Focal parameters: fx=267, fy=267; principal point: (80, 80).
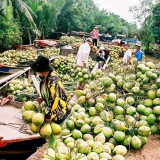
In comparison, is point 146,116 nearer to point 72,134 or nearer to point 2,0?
point 72,134

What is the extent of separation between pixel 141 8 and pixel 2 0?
30.1 m

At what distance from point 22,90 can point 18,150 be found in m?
3.03

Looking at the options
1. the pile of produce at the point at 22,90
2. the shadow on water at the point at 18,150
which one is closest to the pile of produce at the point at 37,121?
the shadow on water at the point at 18,150

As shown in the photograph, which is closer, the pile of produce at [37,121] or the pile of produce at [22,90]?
the pile of produce at [37,121]

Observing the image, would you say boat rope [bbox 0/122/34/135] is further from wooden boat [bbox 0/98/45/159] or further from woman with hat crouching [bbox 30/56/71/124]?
woman with hat crouching [bbox 30/56/71/124]

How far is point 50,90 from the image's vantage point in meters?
3.08

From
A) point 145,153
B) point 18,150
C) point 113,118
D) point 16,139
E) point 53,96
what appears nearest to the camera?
point 53,96

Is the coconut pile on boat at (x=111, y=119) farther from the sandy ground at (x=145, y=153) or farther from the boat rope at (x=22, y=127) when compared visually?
the boat rope at (x=22, y=127)

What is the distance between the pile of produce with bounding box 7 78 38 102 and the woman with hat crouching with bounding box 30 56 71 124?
3349 millimetres

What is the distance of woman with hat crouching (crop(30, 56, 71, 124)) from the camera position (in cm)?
300

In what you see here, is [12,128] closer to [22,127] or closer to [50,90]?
[22,127]

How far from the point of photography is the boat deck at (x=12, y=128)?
12.2 ft

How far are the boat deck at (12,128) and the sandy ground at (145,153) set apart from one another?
528mm

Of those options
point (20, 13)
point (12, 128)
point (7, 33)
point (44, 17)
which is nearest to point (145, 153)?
point (12, 128)
